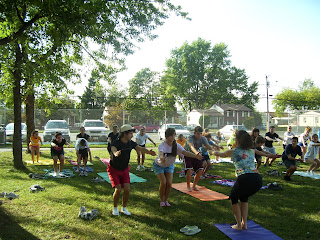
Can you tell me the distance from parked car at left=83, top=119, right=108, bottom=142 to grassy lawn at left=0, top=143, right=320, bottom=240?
12826mm

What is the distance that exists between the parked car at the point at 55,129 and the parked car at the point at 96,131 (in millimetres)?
1549

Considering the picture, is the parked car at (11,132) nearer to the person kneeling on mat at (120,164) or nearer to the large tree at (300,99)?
the person kneeling on mat at (120,164)

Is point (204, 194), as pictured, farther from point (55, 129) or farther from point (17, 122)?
point (55, 129)

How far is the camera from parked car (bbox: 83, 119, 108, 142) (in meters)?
21.4

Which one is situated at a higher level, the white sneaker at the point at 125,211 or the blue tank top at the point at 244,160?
the blue tank top at the point at 244,160

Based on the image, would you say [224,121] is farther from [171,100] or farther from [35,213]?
[171,100]

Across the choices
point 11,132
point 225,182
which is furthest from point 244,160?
point 11,132

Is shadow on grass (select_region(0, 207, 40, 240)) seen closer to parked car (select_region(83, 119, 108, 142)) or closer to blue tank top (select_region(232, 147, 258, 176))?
blue tank top (select_region(232, 147, 258, 176))

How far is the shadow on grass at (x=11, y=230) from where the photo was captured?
4.51 metres

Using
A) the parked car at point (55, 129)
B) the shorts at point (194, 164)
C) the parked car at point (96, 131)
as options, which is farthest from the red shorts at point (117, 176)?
the parked car at point (96, 131)

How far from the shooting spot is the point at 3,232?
4676mm

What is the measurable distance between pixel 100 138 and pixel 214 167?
39.0 feet

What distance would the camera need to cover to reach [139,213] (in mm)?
5781

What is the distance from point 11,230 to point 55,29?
14.7 ft
